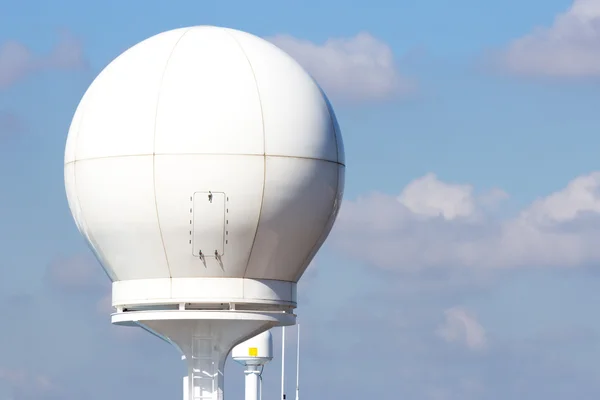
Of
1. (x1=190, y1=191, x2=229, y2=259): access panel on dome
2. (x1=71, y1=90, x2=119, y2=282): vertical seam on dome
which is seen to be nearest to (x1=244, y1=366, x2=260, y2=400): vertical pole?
(x1=71, y1=90, x2=119, y2=282): vertical seam on dome

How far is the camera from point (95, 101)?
34969 mm

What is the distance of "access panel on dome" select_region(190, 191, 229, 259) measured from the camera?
33.8 metres

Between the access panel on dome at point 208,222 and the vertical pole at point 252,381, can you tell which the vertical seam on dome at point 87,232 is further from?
the vertical pole at point 252,381

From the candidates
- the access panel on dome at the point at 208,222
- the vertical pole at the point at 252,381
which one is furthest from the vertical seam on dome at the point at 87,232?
the vertical pole at the point at 252,381

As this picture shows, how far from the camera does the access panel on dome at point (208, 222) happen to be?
33.8m

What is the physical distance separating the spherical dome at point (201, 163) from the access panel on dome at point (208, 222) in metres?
0.02

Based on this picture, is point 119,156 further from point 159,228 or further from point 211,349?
point 211,349

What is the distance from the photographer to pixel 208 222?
1334 inches

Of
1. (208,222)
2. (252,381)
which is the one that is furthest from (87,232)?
(252,381)

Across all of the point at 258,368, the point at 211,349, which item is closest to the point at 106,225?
the point at 211,349

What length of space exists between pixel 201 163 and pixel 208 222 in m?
1.23

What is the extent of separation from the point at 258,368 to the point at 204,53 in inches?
1128

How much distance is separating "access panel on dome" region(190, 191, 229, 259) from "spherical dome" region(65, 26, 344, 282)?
0.02 meters

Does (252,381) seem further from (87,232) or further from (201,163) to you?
(201,163)
